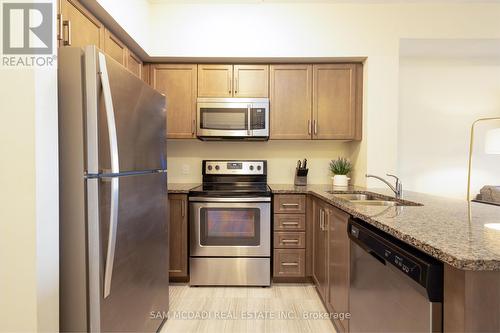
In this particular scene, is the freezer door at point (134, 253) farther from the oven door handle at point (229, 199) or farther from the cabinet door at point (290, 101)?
the cabinet door at point (290, 101)

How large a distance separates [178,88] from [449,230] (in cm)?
247

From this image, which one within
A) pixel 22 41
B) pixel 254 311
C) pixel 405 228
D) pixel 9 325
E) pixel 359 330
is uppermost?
pixel 22 41

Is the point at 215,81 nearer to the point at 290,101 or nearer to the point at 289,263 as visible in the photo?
the point at 290,101

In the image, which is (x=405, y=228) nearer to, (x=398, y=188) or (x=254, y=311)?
(x=398, y=188)

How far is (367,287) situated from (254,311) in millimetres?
1116

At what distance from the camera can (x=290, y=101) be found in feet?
8.80

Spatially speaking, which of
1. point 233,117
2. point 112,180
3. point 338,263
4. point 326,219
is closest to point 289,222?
point 326,219

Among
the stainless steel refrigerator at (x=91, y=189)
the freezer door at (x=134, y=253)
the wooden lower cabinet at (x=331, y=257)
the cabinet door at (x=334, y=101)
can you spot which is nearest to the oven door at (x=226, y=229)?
the wooden lower cabinet at (x=331, y=257)

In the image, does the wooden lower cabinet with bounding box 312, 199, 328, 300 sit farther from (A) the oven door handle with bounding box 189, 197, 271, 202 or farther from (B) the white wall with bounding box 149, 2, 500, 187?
(B) the white wall with bounding box 149, 2, 500, 187

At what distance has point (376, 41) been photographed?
2.53 meters

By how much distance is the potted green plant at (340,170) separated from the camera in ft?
9.07

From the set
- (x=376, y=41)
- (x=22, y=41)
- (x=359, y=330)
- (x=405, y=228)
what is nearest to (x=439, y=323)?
(x=405, y=228)

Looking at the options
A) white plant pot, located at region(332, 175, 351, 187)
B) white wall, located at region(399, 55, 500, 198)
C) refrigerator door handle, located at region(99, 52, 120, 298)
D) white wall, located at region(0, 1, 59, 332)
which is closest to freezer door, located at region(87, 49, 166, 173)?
refrigerator door handle, located at region(99, 52, 120, 298)

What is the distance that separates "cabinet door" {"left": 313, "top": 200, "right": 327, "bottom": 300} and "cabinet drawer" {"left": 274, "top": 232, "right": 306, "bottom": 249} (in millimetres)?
131
